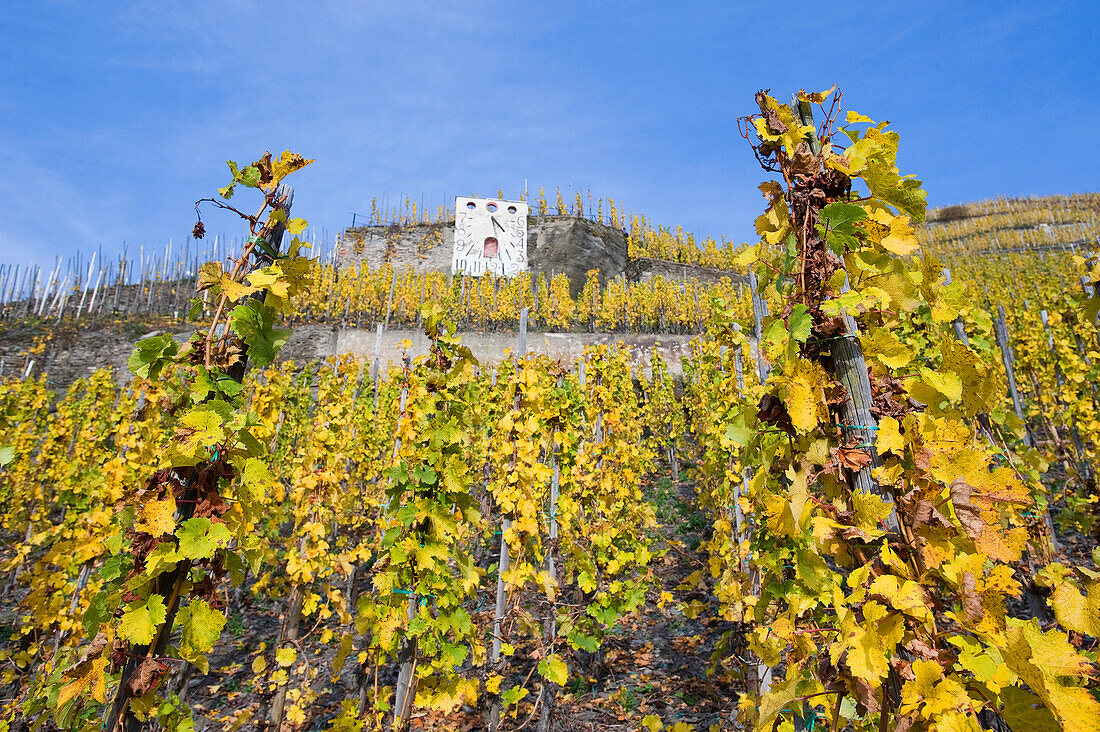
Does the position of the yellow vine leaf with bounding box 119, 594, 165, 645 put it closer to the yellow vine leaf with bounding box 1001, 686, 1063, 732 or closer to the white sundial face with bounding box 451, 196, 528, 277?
the yellow vine leaf with bounding box 1001, 686, 1063, 732

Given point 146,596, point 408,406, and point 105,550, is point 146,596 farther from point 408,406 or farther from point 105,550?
point 105,550

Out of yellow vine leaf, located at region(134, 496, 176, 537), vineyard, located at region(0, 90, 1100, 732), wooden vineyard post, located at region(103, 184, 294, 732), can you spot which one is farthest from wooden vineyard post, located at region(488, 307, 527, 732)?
yellow vine leaf, located at region(134, 496, 176, 537)

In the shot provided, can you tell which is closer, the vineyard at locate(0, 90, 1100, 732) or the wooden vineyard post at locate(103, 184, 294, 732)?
the vineyard at locate(0, 90, 1100, 732)

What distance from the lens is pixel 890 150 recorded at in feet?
4.72

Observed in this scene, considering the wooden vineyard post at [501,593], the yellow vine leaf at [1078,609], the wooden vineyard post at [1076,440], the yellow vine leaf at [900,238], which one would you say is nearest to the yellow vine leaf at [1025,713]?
the yellow vine leaf at [1078,609]

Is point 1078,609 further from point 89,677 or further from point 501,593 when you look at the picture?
point 501,593

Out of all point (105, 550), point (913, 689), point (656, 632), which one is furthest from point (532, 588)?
point (913, 689)

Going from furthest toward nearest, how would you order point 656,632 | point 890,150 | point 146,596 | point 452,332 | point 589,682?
point 656,632, point 589,682, point 452,332, point 146,596, point 890,150

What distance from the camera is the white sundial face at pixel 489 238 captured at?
90.8 feet

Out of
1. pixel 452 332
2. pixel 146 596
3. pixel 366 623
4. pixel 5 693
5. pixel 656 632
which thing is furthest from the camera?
pixel 656 632

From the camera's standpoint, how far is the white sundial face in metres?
27.7

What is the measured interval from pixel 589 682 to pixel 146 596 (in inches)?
176

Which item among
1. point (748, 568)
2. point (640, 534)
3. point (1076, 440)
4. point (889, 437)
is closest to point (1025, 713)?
point (889, 437)

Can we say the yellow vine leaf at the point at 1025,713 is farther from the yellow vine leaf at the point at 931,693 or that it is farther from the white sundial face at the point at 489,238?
the white sundial face at the point at 489,238
